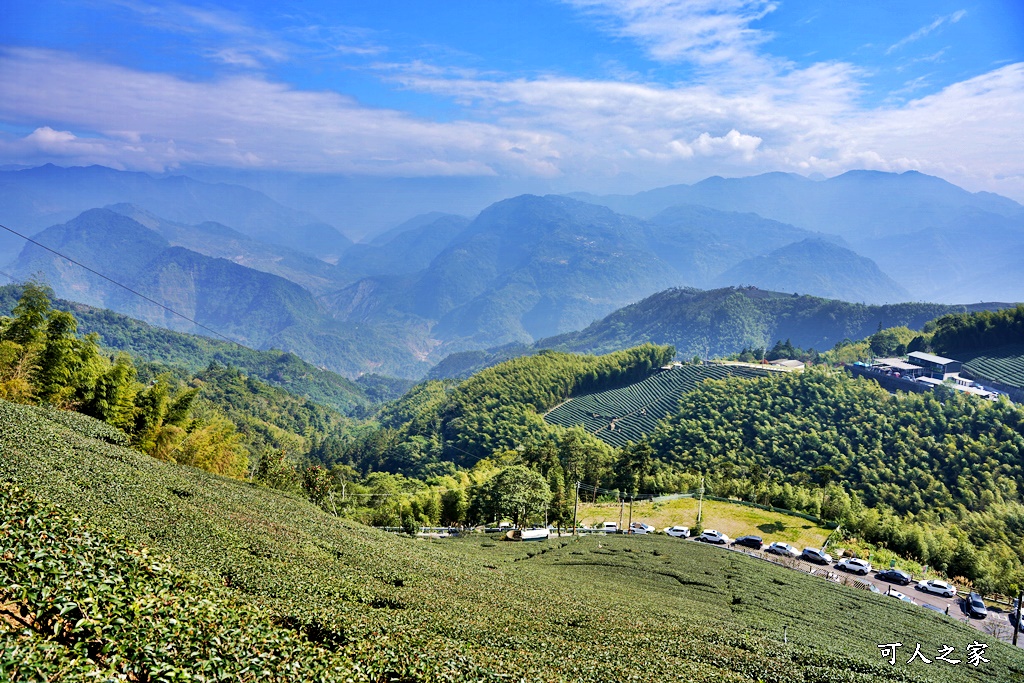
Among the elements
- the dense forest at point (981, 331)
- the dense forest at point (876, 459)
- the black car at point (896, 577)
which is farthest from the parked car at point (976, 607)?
the dense forest at point (981, 331)

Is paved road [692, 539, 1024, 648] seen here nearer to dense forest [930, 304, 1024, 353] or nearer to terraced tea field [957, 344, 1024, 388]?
terraced tea field [957, 344, 1024, 388]

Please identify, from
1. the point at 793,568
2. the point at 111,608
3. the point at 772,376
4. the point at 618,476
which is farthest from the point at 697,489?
the point at 111,608

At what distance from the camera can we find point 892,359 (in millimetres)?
98375

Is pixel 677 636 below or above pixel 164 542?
below

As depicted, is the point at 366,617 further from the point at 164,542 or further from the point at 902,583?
the point at 902,583

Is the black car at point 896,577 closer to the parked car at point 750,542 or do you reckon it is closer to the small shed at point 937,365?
the parked car at point 750,542

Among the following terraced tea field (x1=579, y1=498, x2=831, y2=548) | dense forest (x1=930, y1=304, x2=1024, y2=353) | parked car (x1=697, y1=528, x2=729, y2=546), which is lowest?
terraced tea field (x1=579, y1=498, x2=831, y2=548)

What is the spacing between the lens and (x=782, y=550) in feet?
142

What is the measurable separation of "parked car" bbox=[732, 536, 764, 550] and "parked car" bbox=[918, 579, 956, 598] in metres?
10.6

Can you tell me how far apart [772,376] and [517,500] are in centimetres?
6550

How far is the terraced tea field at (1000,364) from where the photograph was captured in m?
80.9

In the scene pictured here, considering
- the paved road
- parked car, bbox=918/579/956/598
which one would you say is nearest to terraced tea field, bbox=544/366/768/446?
the paved road

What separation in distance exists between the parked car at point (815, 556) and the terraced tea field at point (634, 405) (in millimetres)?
47273

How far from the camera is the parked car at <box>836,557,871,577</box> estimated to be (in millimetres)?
39938
